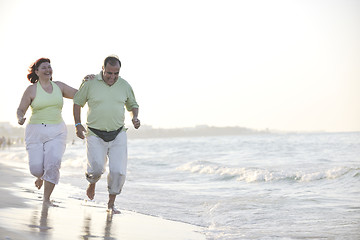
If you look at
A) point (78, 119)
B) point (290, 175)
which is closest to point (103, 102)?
point (78, 119)

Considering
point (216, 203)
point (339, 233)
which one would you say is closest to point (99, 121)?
point (339, 233)

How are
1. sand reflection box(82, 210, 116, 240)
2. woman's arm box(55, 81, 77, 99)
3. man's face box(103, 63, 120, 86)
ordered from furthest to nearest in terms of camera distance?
1. woman's arm box(55, 81, 77, 99)
2. man's face box(103, 63, 120, 86)
3. sand reflection box(82, 210, 116, 240)

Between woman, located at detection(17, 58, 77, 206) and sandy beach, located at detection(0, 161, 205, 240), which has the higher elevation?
woman, located at detection(17, 58, 77, 206)

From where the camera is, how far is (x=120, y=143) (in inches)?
242

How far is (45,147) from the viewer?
20.6 feet

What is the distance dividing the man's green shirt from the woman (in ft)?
1.33

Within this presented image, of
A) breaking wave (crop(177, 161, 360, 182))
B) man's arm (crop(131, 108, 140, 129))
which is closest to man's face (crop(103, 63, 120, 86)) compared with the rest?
man's arm (crop(131, 108, 140, 129))

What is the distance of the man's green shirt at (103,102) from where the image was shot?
602 cm

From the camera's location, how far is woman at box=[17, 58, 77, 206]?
6.24 meters

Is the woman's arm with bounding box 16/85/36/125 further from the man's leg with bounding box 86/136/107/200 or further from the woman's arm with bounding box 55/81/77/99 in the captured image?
the man's leg with bounding box 86/136/107/200

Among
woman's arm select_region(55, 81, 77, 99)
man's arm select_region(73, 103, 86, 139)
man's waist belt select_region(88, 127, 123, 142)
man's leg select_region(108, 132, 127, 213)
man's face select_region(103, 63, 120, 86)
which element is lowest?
man's leg select_region(108, 132, 127, 213)

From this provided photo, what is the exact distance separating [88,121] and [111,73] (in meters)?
0.63

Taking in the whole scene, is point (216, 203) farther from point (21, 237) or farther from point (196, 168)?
point (196, 168)

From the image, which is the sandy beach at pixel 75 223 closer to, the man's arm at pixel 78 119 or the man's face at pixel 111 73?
the man's arm at pixel 78 119
